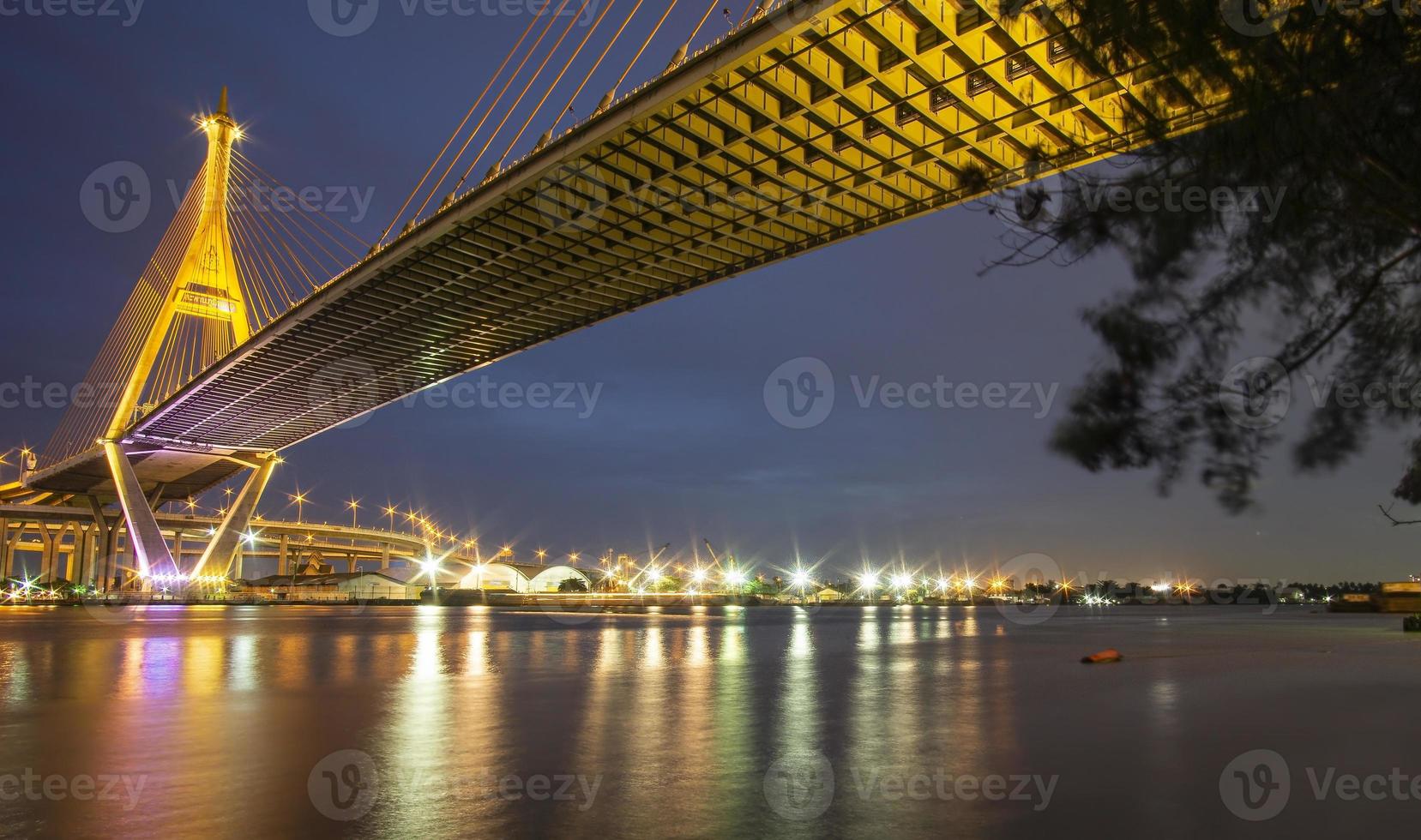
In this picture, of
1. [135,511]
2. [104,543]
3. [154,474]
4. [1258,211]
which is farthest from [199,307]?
[1258,211]

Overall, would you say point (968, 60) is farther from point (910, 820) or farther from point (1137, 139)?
point (910, 820)

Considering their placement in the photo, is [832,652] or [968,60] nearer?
[832,652]

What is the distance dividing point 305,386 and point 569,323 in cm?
2062

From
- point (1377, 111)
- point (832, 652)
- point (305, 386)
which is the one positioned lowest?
point (832, 652)

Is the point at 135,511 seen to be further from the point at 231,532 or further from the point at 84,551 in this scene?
the point at 84,551

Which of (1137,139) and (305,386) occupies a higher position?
(305,386)

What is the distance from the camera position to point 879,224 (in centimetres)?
3372

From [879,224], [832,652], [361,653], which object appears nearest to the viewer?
[361,653]

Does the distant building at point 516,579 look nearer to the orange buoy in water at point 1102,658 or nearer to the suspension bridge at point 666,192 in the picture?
the suspension bridge at point 666,192

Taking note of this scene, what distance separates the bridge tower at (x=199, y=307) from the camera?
59844mm

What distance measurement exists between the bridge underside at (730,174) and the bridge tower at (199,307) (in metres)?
7.79

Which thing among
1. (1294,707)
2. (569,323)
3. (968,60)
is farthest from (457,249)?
(1294,707)

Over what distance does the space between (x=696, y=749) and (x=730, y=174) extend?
2478 centimetres

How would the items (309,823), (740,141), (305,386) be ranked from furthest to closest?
(305,386) → (740,141) → (309,823)
